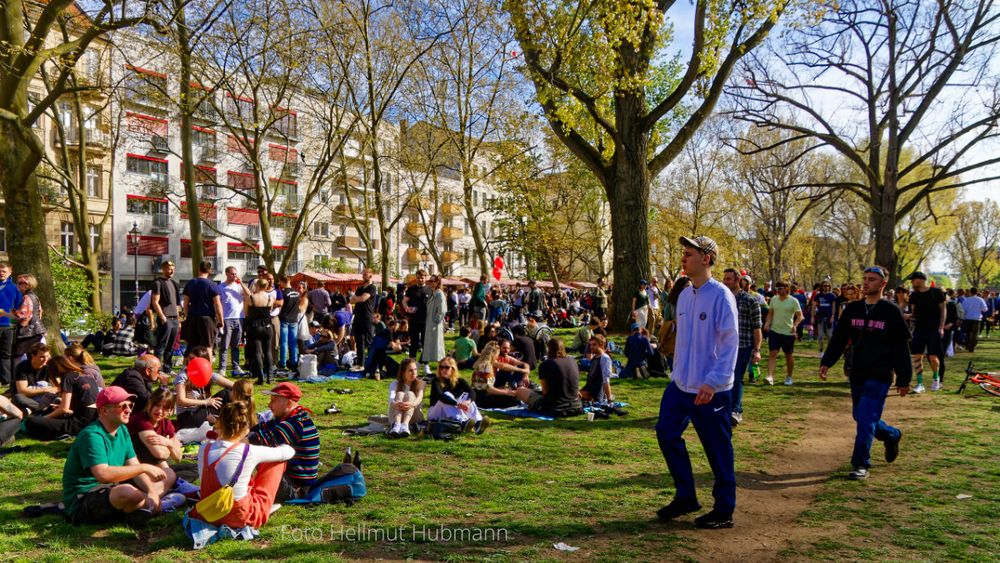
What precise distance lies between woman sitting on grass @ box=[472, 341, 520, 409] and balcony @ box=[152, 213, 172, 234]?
136ft

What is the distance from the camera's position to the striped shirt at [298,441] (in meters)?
5.46

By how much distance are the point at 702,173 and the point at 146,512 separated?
4574 cm

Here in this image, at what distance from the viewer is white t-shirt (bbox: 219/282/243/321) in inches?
470

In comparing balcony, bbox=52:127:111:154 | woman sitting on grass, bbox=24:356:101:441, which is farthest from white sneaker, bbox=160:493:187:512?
balcony, bbox=52:127:111:154

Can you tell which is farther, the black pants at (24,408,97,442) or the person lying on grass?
the black pants at (24,408,97,442)

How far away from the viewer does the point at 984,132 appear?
74.4ft

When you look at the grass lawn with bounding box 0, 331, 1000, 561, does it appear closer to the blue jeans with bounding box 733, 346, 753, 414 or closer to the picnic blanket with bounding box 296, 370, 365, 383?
the blue jeans with bounding box 733, 346, 753, 414

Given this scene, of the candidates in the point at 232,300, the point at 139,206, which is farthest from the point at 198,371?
the point at 139,206

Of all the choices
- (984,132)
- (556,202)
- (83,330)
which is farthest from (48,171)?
(984,132)

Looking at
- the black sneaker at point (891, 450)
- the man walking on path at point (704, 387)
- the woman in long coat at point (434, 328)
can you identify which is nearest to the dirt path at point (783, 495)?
the man walking on path at point (704, 387)

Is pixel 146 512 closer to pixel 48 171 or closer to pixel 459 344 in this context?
pixel 459 344

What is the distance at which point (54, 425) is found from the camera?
766 centimetres

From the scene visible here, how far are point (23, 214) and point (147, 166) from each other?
115ft

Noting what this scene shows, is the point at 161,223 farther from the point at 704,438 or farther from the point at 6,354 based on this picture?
the point at 704,438
